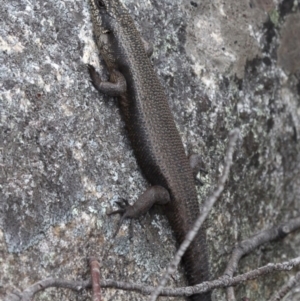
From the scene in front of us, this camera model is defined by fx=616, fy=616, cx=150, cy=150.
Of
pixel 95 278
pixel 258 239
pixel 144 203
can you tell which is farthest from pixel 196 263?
pixel 95 278

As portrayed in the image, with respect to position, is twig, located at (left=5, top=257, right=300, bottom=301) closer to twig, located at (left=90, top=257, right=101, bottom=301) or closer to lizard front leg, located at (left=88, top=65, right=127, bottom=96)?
twig, located at (left=90, top=257, right=101, bottom=301)

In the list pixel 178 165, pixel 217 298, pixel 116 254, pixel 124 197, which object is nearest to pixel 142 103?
pixel 178 165

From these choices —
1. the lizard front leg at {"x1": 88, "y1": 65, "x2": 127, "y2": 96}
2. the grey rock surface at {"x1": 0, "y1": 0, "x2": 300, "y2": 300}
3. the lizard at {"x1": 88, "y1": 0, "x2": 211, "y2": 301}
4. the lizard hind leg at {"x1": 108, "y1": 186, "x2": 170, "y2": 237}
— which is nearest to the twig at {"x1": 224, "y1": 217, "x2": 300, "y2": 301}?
the grey rock surface at {"x1": 0, "y1": 0, "x2": 300, "y2": 300}

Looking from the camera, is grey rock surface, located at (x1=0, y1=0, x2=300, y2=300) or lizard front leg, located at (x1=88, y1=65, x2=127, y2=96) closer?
grey rock surface, located at (x1=0, y1=0, x2=300, y2=300)

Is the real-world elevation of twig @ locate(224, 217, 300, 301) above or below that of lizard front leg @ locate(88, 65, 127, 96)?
below

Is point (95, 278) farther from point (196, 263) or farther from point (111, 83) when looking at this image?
point (111, 83)

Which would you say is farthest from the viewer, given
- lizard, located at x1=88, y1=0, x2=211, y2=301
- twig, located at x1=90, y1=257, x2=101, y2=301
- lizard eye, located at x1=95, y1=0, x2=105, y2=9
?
lizard eye, located at x1=95, y1=0, x2=105, y2=9

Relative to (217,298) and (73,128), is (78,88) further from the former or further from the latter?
(217,298)
